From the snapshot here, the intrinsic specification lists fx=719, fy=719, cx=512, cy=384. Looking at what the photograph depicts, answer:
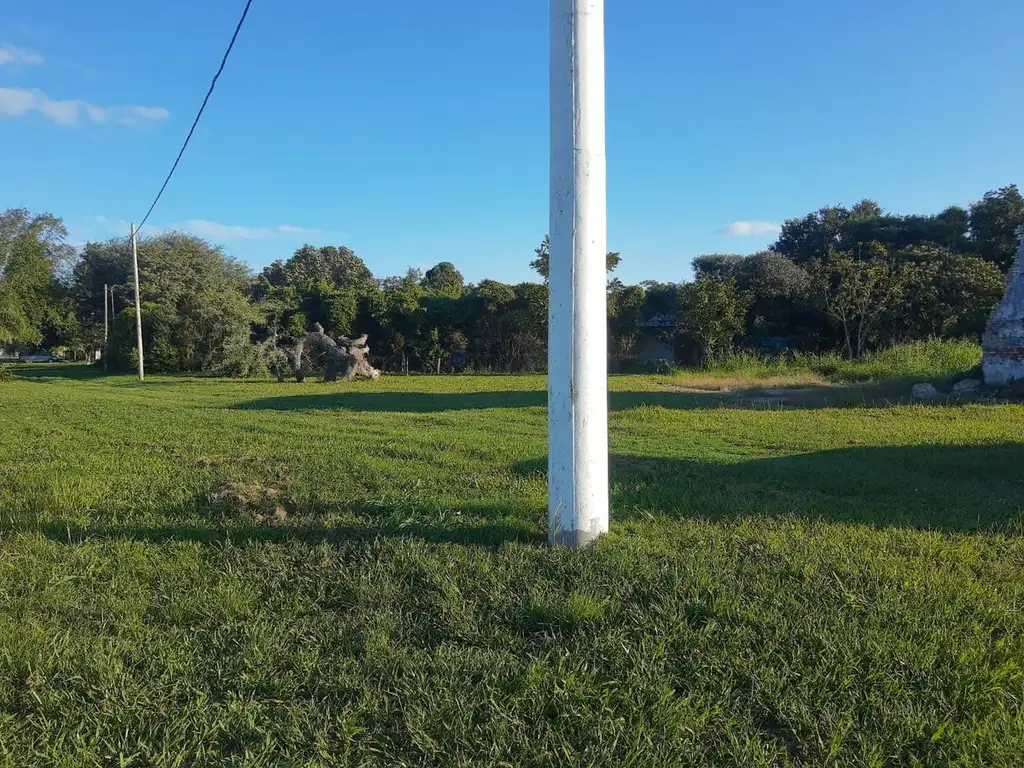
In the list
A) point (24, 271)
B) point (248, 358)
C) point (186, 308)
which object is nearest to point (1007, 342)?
point (248, 358)

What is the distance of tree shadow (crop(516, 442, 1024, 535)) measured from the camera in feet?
15.8

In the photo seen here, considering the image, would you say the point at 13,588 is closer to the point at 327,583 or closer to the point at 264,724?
the point at 327,583

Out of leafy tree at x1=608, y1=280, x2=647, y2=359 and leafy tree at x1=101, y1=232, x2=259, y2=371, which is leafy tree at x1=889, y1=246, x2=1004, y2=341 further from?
leafy tree at x1=101, y1=232, x2=259, y2=371

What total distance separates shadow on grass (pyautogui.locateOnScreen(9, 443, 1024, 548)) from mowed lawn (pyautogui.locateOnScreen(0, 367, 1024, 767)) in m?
0.03

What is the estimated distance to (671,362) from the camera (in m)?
25.1

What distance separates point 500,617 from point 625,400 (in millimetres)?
10351

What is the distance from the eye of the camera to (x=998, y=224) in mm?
28281

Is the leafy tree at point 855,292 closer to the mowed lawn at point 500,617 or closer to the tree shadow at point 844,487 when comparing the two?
the tree shadow at point 844,487

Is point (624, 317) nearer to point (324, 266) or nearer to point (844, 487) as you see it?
point (844, 487)

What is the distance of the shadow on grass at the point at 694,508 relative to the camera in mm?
4418

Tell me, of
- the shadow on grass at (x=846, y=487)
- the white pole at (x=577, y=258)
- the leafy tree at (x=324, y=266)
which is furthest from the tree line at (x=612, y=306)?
the leafy tree at (x=324, y=266)

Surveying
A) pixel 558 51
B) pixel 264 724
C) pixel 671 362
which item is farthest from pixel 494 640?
pixel 671 362

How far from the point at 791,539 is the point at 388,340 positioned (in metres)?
24.5

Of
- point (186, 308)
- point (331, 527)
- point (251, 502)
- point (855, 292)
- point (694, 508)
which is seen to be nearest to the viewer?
point (331, 527)
